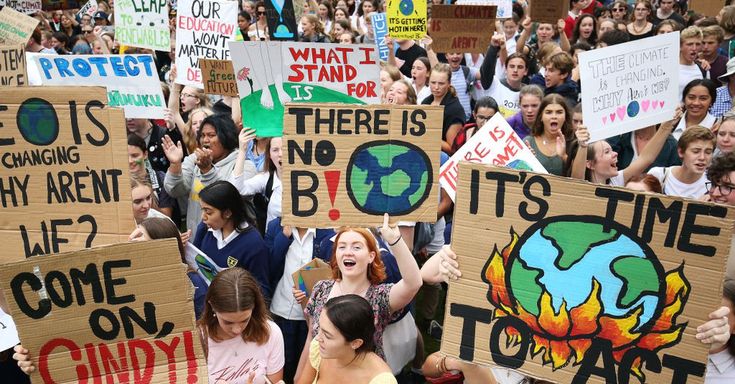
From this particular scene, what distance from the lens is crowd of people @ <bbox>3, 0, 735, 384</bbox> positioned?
12.3 ft

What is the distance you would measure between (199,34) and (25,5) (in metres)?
7.60

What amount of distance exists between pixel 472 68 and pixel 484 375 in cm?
706

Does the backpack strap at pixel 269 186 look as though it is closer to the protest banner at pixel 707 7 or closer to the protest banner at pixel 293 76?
the protest banner at pixel 293 76

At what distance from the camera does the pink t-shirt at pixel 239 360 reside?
154 inches

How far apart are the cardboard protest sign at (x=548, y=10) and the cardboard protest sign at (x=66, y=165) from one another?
27.9 ft

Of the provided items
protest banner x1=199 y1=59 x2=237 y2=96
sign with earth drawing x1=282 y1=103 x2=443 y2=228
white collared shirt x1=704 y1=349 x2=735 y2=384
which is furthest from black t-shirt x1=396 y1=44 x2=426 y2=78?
white collared shirt x1=704 y1=349 x2=735 y2=384

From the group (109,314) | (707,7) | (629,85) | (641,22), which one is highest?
(707,7)

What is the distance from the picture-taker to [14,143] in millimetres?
4090

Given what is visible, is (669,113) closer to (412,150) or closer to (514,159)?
(514,159)

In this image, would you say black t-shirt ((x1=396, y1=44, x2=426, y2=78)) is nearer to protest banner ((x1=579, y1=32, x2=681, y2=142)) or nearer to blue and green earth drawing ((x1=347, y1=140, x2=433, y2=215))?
protest banner ((x1=579, y1=32, x2=681, y2=142))

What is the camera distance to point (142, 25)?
9.25 meters

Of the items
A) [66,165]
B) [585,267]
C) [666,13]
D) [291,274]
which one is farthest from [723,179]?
[666,13]

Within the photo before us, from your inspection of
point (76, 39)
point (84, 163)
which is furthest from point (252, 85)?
point (76, 39)

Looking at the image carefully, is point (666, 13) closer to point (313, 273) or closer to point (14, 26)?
point (14, 26)
